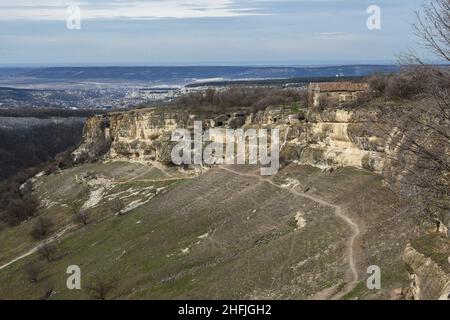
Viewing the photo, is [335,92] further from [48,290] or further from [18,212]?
[18,212]

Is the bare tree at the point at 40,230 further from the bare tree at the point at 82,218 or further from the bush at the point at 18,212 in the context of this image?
the bush at the point at 18,212

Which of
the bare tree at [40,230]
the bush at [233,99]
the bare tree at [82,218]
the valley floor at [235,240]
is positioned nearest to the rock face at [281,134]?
the valley floor at [235,240]

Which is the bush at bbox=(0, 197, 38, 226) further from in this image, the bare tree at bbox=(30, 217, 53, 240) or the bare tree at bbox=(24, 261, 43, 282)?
the bare tree at bbox=(24, 261, 43, 282)

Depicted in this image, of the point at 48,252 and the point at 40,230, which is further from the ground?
the point at 48,252

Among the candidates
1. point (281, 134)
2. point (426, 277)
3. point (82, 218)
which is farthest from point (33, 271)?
point (426, 277)

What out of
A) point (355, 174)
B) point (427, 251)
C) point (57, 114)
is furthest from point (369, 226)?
point (57, 114)

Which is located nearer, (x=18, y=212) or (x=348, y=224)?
(x=348, y=224)

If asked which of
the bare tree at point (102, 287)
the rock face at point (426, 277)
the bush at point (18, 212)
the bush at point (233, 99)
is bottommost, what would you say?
the bush at point (18, 212)
